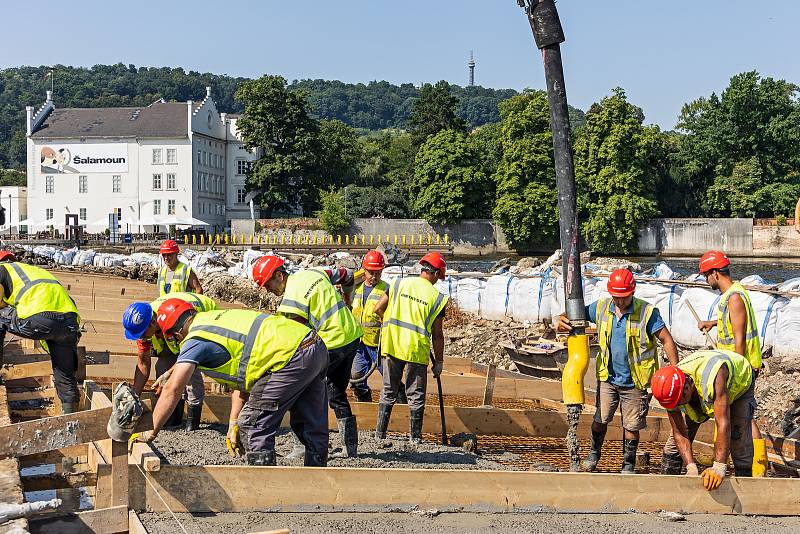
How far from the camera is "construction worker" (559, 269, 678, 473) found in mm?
7223

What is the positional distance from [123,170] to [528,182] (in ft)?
107

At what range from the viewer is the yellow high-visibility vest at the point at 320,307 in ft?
23.4

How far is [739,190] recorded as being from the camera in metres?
60.6

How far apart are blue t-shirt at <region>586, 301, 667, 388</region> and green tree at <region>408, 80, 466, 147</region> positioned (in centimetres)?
6265

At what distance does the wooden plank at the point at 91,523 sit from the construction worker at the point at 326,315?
7.46 ft

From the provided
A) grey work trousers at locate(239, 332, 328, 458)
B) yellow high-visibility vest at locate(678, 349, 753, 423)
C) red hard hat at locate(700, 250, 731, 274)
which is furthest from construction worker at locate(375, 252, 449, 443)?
yellow high-visibility vest at locate(678, 349, 753, 423)

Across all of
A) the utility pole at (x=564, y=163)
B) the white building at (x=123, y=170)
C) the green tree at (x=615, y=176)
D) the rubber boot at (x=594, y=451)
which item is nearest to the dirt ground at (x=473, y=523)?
the rubber boot at (x=594, y=451)

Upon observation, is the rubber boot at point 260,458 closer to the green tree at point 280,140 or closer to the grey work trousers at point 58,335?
the grey work trousers at point 58,335

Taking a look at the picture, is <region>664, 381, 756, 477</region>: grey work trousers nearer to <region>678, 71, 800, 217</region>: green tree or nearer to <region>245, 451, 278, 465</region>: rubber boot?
<region>245, 451, 278, 465</region>: rubber boot

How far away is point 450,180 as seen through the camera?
6519 cm

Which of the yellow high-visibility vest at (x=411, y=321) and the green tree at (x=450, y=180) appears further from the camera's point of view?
the green tree at (x=450, y=180)

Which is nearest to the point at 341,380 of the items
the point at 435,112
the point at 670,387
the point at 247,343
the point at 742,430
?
the point at 247,343

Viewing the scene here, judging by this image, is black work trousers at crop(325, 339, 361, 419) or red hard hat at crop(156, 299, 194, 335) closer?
red hard hat at crop(156, 299, 194, 335)

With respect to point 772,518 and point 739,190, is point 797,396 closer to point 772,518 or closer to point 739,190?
point 772,518
